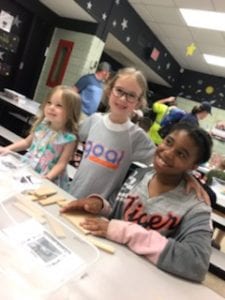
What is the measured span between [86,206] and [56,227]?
20 cm

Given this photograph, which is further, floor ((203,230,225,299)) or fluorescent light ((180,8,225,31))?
fluorescent light ((180,8,225,31))

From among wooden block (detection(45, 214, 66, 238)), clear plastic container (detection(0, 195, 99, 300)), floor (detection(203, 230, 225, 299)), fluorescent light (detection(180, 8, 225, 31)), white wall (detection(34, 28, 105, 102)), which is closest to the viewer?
clear plastic container (detection(0, 195, 99, 300))

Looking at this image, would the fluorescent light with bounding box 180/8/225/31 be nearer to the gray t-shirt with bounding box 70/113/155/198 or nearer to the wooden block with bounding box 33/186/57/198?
the gray t-shirt with bounding box 70/113/155/198

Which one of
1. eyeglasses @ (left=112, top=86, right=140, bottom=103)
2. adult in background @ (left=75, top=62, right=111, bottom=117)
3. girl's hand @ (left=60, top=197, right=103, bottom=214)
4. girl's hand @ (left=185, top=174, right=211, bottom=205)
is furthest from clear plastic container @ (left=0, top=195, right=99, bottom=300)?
Answer: adult in background @ (left=75, top=62, right=111, bottom=117)

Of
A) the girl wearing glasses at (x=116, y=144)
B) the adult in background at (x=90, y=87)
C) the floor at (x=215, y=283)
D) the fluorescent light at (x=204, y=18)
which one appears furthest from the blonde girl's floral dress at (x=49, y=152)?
the fluorescent light at (x=204, y=18)

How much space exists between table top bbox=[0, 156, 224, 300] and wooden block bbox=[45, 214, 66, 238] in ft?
0.41

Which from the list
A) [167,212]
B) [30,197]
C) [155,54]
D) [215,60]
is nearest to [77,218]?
[30,197]

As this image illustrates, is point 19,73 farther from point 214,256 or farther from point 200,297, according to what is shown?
point 200,297

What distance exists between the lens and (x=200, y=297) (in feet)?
2.90

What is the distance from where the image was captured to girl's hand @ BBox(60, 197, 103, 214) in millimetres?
1106

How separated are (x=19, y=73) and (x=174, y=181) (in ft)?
14.8

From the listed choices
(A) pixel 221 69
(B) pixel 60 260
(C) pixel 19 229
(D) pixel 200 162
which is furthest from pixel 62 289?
(A) pixel 221 69

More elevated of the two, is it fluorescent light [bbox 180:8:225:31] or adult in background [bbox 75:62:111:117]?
fluorescent light [bbox 180:8:225:31]

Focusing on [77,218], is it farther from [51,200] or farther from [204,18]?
[204,18]
